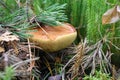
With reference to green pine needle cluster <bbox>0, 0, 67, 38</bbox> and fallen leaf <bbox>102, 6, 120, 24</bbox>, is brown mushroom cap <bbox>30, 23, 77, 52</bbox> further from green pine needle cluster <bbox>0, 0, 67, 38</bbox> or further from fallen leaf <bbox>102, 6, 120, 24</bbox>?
fallen leaf <bbox>102, 6, 120, 24</bbox>

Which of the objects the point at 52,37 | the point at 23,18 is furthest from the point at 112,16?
the point at 23,18

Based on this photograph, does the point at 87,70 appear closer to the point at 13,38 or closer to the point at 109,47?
the point at 109,47

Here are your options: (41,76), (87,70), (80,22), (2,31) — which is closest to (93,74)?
(87,70)

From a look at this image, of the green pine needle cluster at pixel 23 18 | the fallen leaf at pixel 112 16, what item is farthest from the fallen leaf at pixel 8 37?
the fallen leaf at pixel 112 16

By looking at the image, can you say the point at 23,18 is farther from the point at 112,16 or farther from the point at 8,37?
the point at 112,16

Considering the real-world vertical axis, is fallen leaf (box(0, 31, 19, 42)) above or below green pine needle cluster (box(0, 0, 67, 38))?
below

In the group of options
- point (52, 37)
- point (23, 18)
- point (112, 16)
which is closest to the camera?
point (112, 16)

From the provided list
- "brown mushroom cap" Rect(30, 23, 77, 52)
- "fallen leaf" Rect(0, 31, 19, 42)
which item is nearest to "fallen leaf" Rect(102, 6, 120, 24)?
"brown mushroom cap" Rect(30, 23, 77, 52)

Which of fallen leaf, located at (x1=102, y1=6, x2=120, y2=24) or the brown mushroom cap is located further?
the brown mushroom cap
